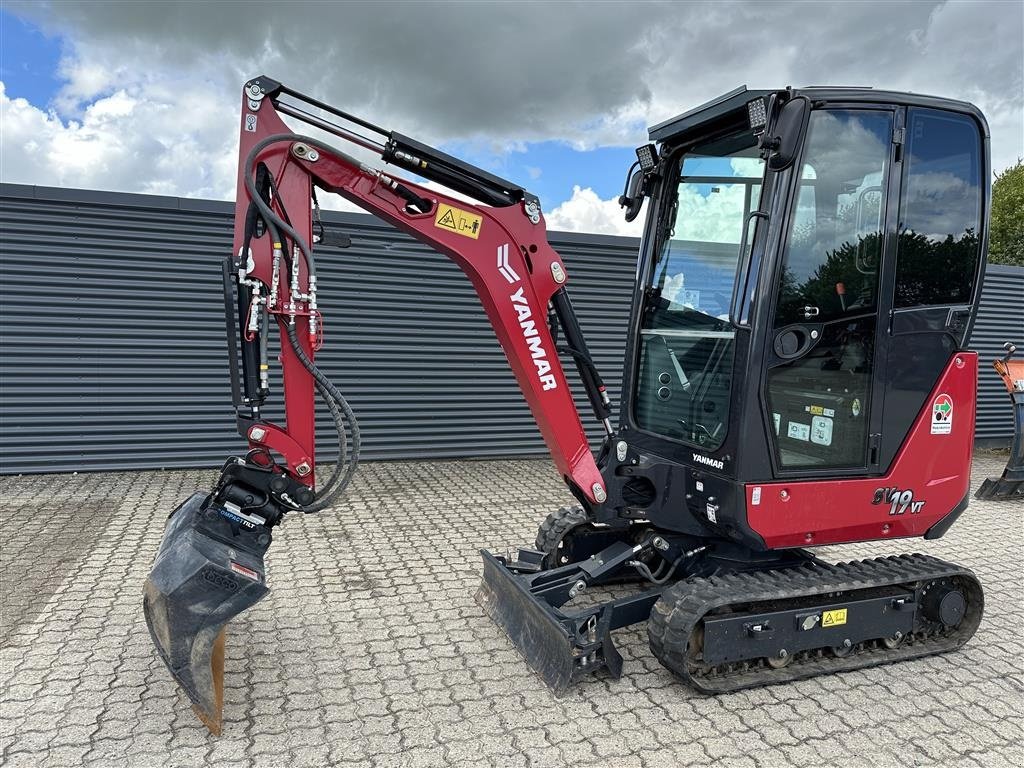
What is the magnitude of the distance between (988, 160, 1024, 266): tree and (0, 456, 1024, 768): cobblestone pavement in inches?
894

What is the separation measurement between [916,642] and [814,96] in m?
2.93

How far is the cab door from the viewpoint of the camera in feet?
11.2

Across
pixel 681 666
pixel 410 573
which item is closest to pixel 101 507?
pixel 410 573

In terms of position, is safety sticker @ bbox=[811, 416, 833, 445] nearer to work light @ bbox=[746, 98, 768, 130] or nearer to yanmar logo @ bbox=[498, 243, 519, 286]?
work light @ bbox=[746, 98, 768, 130]

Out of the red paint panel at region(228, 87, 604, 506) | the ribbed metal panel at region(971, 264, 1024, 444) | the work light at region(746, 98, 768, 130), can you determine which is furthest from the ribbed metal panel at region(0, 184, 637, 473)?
the ribbed metal panel at region(971, 264, 1024, 444)

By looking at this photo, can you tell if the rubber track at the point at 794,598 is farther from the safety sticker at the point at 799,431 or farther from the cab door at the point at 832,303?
the safety sticker at the point at 799,431

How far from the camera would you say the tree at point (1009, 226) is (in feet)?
75.9

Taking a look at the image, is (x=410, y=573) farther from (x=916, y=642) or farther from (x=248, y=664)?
(x=916, y=642)

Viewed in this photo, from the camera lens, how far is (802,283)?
3.43 metres

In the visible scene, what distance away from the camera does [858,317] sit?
11.7 feet

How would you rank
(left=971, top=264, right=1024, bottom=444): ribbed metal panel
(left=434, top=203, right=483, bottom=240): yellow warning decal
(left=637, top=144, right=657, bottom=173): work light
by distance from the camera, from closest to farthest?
(left=434, top=203, right=483, bottom=240): yellow warning decal, (left=637, top=144, right=657, bottom=173): work light, (left=971, top=264, right=1024, bottom=444): ribbed metal panel

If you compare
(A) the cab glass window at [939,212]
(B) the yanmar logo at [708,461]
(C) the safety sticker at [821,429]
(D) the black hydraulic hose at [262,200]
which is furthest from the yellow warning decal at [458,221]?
(A) the cab glass window at [939,212]

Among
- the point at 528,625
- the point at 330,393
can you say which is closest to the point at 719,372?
the point at 528,625

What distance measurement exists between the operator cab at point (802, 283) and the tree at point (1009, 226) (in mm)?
23342
